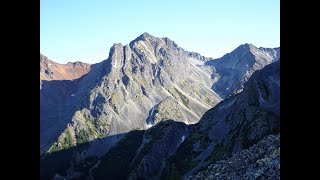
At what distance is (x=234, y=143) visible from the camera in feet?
598

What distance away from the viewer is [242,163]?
8838cm
